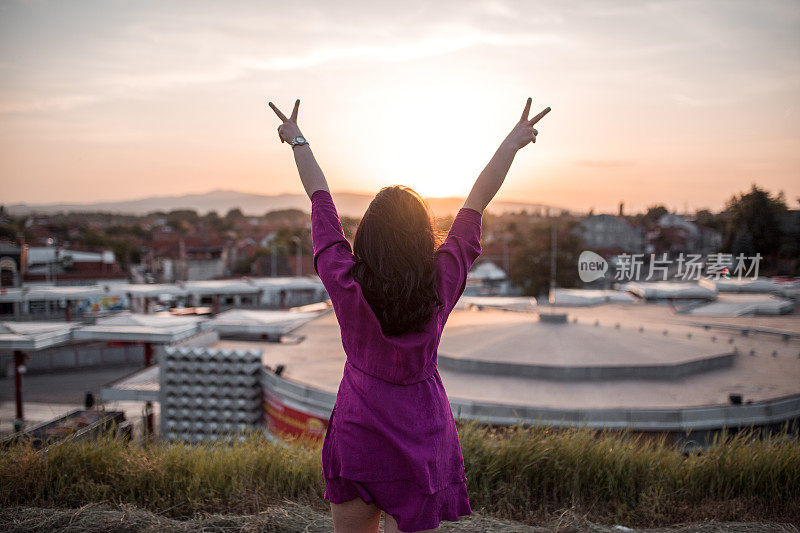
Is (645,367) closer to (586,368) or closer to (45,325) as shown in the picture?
(586,368)

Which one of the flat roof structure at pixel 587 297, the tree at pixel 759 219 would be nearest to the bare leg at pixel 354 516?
the tree at pixel 759 219

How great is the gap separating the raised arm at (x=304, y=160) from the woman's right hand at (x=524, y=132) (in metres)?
0.66

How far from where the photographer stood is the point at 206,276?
54.4 metres

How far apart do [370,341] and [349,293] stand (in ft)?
0.52

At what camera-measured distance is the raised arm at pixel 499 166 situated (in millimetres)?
1830

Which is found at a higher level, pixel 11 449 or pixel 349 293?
pixel 349 293

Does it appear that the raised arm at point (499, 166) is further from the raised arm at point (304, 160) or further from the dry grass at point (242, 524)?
the dry grass at point (242, 524)

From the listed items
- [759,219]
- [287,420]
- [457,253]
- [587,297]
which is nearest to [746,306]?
[587,297]

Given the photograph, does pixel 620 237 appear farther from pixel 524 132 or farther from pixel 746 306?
pixel 524 132

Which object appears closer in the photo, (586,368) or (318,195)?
(318,195)

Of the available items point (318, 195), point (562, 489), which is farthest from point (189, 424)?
point (318, 195)

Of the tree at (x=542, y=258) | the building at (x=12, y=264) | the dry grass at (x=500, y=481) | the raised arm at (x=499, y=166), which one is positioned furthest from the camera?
the building at (x=12, y=264)

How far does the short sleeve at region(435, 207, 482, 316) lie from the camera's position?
169 centimetres

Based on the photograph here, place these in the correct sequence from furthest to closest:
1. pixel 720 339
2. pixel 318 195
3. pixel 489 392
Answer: pixel 720 339, pixel 489 392, pixel 318 195
